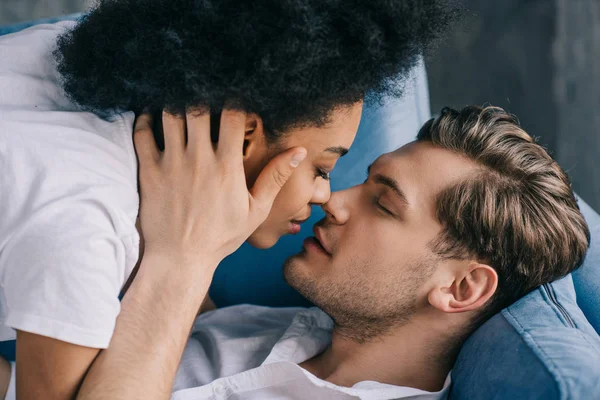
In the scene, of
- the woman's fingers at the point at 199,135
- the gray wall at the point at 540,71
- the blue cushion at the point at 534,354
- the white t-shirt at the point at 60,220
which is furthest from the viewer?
the gray wall at the point at 540,71

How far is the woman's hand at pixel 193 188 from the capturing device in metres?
1.18

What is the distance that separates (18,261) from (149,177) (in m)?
0.29

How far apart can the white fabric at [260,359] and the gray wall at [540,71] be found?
138cm

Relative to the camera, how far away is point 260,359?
1.51 metres

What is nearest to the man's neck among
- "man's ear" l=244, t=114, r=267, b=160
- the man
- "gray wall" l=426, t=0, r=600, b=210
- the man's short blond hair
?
the man

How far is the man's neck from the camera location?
4.64ft

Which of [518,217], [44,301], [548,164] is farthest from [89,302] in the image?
[548,164]

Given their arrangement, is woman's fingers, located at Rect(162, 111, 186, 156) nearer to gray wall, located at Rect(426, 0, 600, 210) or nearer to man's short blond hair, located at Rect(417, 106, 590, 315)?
man's short blond hair, located at Rect(417, 106, 590, 315)

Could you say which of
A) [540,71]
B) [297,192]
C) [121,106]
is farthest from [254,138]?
[540,71]

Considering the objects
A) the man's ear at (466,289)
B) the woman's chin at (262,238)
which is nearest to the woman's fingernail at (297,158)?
the woman's chin at (262,238)

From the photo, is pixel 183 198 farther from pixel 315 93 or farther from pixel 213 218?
pixel 315 93

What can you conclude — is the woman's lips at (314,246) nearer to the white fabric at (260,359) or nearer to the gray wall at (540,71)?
the white fabric at (260,359)

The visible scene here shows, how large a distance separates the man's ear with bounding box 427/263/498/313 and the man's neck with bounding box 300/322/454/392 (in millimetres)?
100

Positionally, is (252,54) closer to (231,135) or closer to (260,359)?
(231,135)
